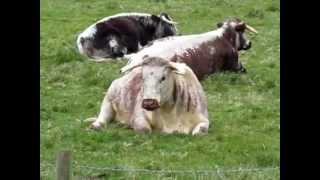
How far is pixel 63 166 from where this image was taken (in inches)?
200

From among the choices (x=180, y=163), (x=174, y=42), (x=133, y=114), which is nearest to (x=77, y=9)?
(x=174, y=42)

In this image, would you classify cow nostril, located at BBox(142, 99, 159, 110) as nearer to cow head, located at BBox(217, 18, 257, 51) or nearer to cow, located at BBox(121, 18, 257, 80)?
cow, located at BBox(121, 18, 257, 80)

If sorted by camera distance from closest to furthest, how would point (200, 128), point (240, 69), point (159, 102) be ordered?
point (159, 102), point (200, 128), point (240, 69)

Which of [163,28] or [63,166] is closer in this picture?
[63,166]

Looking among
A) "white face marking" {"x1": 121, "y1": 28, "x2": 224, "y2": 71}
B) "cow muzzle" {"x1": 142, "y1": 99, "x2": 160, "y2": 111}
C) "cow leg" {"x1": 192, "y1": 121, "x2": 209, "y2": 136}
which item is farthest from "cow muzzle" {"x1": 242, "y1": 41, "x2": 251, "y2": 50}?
"cow muzzle" {"x1": 142, "y1": 99, "x2": 160, "y2": 111}

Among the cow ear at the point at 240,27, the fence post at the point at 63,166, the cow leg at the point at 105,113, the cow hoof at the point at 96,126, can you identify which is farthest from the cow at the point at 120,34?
the fence post at the point at 63,166

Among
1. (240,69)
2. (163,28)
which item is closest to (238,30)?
(240,69)

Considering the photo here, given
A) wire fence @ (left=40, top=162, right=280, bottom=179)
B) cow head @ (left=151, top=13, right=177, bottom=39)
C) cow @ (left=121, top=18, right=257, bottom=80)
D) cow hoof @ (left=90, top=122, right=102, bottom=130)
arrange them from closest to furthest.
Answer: wire fence @ (left=40, top=162, right=280, bottom=179), cow hoof @ (left=90, top=122, right=102, bottom=130), cow @ (left=121, top=18, right=257, bottom=80), cow head @ (left=151, top=13, right=177, bottom=39)

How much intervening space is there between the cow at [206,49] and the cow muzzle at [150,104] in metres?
3.11

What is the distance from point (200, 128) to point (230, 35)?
4.99 meters

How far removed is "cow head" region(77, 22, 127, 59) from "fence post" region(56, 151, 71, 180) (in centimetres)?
1026

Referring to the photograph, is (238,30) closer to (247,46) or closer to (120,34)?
(247,46)

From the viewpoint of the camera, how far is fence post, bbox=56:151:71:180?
5.02m
